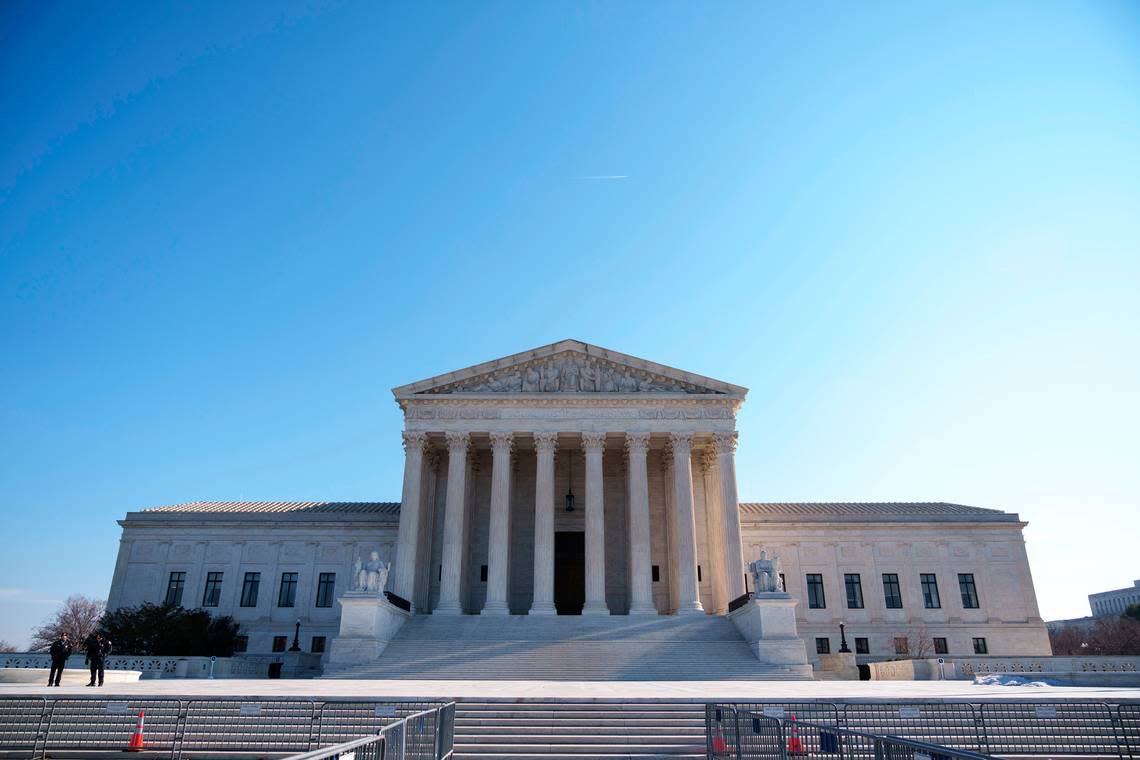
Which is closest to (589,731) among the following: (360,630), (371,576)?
(360,630)

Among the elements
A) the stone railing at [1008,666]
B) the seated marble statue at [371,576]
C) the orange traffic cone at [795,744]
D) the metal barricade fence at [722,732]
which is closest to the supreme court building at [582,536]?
the seated marble statue at [371,576]

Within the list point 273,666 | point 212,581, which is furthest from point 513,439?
point 212,581

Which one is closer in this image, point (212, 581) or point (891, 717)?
point (891, 717)

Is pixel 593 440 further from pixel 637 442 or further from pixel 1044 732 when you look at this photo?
pixel 1044 732

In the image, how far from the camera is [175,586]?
49.7m

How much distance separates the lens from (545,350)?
143 ft

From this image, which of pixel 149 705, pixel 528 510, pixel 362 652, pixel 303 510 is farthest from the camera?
pixel 303 510

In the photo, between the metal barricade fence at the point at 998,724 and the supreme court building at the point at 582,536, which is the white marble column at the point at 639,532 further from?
the metal barricade fence at the point at 998,724

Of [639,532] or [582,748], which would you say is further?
[639,532]

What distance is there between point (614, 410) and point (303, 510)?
2351 cm

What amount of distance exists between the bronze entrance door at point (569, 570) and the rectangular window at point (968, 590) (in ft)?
82.1

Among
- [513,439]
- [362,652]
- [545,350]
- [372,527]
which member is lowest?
[362,652]

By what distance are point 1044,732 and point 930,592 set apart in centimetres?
3706

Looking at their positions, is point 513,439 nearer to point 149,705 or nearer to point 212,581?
point 212,581
